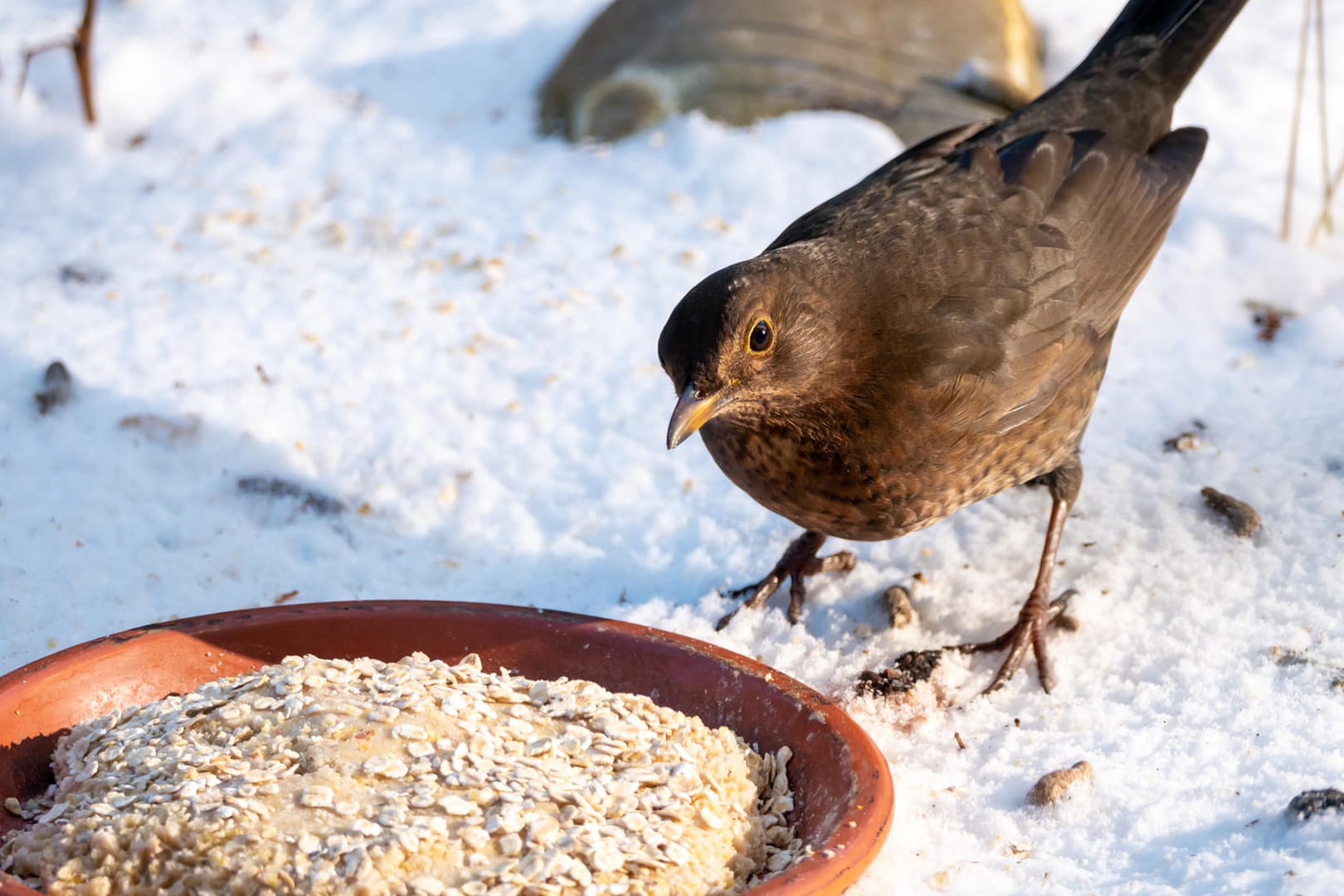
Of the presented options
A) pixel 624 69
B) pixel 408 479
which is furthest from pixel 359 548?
pixel 624 69

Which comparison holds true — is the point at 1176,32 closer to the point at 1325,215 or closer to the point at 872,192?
the point at 872,192

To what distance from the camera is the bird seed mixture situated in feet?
7.57

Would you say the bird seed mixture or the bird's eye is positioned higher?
the bird's eye

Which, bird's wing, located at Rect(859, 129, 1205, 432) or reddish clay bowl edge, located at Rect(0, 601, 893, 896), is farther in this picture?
bird's wing, located at Rect(859, 129, 1205, 432)

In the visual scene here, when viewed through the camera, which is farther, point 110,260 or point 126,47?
point 126,47

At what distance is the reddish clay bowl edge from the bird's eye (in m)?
0.70

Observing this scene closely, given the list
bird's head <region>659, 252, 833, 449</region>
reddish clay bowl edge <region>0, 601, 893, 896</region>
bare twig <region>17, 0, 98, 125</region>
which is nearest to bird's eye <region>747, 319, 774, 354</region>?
bird's head <region>659, 252, 833, 449</region>

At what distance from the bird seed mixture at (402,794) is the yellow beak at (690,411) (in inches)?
23.1

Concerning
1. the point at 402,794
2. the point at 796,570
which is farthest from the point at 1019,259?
the point at 402,794

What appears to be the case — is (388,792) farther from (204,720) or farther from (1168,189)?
(1168,189)

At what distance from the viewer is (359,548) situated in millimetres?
4160

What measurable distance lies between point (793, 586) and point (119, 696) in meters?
1.86

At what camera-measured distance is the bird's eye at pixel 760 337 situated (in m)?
3.10

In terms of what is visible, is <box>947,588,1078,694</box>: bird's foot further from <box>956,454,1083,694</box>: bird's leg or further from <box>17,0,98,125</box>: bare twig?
<box>17,0,98,125</box>: bare twig
